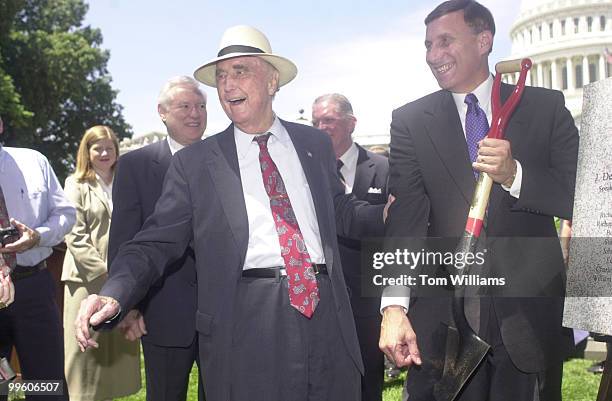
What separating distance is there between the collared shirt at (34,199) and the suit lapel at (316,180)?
223 cm

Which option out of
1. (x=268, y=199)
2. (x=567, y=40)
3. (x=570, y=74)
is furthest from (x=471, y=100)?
(x=567, y=40)

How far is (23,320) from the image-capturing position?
5.25 metres

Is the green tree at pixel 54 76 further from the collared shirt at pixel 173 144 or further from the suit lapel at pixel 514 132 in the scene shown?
the suit lapel at pixel 514 132

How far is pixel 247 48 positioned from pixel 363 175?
2.80m

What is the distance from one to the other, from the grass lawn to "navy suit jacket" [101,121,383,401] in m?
4.28

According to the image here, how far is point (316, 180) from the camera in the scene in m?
4.04

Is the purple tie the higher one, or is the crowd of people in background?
the purple tie

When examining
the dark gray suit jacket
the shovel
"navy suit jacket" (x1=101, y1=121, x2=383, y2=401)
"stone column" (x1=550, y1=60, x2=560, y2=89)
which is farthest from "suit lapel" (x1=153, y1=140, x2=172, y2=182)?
"stone column" (x1=550, y1=60, x2=560, y2=89)

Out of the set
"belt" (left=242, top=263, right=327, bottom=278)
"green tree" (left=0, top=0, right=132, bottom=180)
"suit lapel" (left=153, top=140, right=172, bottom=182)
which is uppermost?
"green tree" (left=0, top=0, right=132, bottom=180)

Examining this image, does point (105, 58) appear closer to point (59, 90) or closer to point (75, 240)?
point (59, 90)

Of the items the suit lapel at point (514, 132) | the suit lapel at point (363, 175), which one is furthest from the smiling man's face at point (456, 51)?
the suit lapel at point (363, 175)

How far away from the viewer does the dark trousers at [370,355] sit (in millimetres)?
6324

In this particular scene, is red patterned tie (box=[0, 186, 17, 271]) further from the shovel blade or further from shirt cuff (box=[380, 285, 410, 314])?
the shovel blade

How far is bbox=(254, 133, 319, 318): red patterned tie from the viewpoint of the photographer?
3719 millimetres
